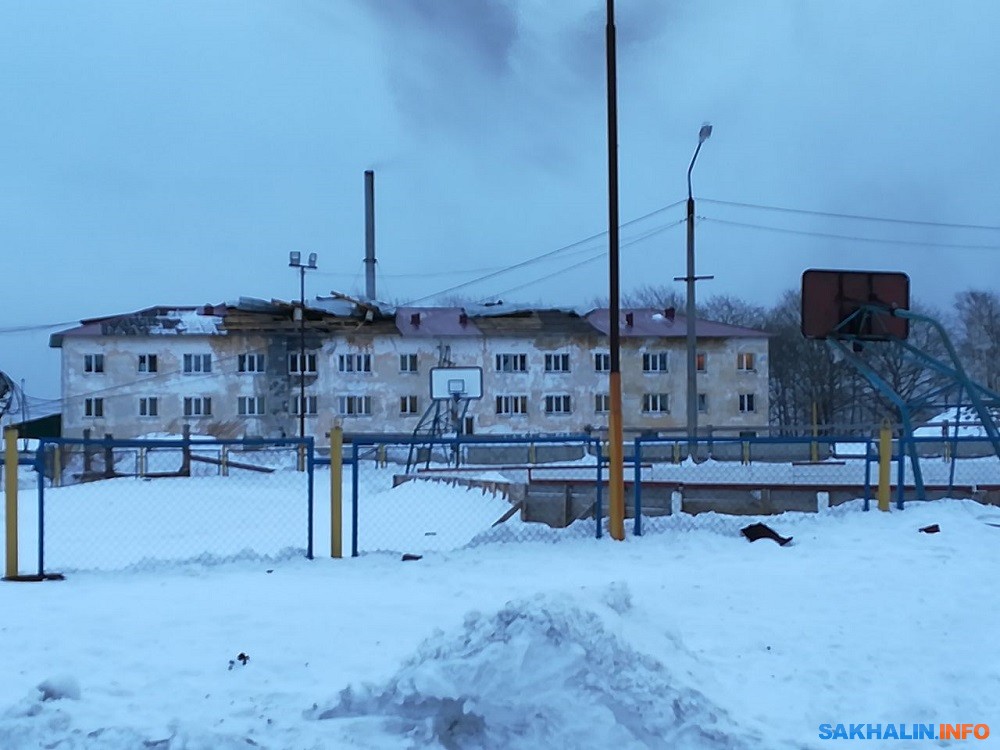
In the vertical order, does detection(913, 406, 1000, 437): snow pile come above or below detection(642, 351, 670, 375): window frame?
below

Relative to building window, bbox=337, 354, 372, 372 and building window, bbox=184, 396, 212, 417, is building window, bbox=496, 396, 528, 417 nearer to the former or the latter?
building window, bbox=337, 354, 372, 372

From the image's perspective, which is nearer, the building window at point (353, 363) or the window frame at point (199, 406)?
the window frame at point (199, 406)

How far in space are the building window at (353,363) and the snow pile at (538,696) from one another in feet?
135

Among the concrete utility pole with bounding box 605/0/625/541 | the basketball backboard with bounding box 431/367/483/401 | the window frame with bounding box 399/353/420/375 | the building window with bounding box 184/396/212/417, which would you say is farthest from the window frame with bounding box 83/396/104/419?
the concrete utility pole with bounding box 605/0/625/541

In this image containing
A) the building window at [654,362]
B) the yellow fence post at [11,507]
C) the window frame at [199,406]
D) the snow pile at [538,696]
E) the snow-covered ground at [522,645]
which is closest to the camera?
the snow pile at [538,696]

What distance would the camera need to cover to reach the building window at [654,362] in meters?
47.6

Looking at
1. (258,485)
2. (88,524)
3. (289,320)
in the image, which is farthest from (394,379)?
(88,524)

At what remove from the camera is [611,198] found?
427 inches

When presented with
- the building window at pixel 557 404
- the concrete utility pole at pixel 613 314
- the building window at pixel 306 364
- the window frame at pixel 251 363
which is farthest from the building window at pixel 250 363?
the concrete utility pole at pixel 613 314

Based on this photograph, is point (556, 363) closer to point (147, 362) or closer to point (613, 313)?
point (147, 362)

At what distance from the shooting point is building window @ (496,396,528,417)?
4619 centimetres

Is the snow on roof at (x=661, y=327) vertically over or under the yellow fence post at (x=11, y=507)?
over

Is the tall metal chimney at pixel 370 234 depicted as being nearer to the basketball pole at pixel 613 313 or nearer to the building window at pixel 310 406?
the building window at pixel 310 406

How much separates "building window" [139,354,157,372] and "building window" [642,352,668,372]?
25.8 m
